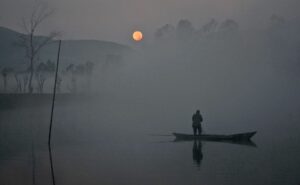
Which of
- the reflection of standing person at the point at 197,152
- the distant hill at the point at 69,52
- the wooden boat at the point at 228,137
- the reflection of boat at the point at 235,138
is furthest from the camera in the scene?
the distant hill at the point at 69,52

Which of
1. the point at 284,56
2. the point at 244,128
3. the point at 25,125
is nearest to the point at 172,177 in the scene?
the point at 244,128

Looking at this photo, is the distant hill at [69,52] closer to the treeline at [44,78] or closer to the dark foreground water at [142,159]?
the treeline at [44,78]

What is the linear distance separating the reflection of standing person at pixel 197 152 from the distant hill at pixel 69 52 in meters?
73.5

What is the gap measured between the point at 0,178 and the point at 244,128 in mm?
27643

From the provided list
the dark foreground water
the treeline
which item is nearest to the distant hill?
the treeline

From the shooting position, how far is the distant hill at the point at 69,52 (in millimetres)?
115056

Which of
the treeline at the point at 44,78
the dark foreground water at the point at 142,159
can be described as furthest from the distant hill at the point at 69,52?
the dark foreground water at the point at 142,159

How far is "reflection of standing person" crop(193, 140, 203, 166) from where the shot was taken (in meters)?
22.4

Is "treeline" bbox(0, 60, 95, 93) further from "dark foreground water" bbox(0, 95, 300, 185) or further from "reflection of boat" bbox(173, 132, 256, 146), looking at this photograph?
"reflection of boat" bbox(173, 132, 256, 146)

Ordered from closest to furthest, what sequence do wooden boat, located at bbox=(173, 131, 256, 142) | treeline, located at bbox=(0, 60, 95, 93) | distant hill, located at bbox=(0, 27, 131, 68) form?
wooden boat, located at bbox=(173, 131, 256, 142)
treeline, located at bbox=(0, 60, 95, 93)
distant hill, located at bbox=(0, 27, 131, 68)

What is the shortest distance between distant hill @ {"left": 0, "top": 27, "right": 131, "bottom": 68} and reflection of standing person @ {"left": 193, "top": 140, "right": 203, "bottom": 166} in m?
73.5

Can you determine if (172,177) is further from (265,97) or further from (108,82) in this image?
(108,82)

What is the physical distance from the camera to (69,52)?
421 feet

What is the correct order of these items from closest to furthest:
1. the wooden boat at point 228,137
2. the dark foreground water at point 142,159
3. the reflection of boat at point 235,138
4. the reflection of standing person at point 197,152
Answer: the dark foreground water at point 142,159, the reflection of standing person at point 197,152, the reflection of boat at point 235,138, the wooden boat at point 228,137
